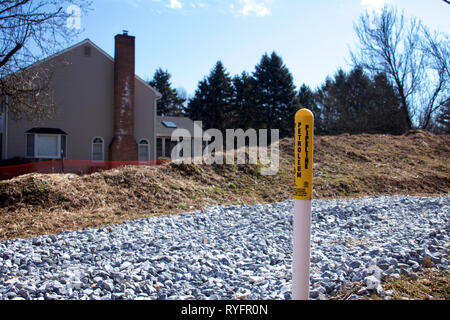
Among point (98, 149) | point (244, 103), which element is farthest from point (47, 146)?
point (244, 103)

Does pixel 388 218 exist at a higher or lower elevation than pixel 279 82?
lower

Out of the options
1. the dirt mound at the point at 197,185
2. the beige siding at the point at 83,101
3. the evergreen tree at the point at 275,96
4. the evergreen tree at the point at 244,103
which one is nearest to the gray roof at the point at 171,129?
the evergreen tree at the point at 244,103

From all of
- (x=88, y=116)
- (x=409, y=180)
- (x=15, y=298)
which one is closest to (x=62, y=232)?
(x=15, y=298)

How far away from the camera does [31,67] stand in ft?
33.1

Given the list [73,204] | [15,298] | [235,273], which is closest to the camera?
[15,298]

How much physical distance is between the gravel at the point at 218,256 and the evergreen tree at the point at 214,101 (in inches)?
1292

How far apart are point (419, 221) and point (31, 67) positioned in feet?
35.0

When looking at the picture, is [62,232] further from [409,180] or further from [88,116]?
[88,116]

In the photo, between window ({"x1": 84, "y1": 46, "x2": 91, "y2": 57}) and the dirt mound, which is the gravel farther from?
window ({"x1": 84, "y1": 46, "x2": 91, "y2": 57})

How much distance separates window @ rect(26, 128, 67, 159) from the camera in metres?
19.3

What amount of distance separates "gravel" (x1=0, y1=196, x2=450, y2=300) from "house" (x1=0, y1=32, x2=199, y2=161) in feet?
49.8

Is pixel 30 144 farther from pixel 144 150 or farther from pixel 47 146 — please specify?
pixel 144 150

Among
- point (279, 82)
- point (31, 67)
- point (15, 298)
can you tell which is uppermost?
point (279, 82)

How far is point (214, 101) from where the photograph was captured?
39.4 m
